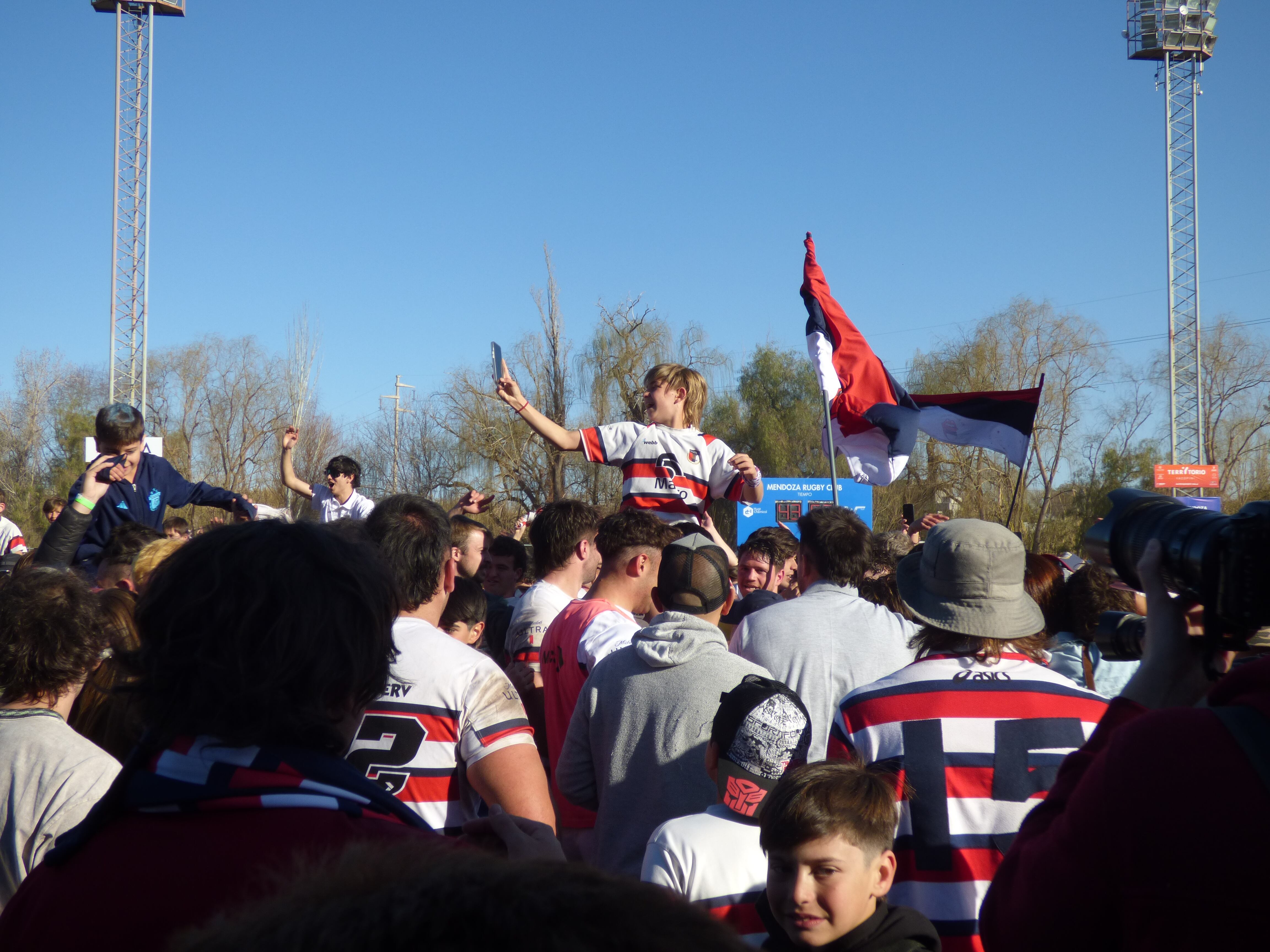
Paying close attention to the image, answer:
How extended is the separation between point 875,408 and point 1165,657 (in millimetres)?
7532

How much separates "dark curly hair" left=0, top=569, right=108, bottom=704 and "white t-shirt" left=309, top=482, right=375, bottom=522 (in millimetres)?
5701

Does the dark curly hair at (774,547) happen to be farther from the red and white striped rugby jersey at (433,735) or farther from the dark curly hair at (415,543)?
the red and white striped rugby jersey at (433,735)

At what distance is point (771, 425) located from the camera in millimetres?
54188

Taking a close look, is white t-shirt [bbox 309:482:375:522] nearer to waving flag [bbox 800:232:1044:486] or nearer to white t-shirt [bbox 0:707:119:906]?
waving flag [bbox 800:232:1044:486]

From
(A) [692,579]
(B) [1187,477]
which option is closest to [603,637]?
(A) [692,579]

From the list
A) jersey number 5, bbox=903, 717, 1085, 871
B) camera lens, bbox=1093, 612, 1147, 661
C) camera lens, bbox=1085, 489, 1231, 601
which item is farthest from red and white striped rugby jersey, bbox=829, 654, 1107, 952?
camera lens, bbox=1085, 489, 1231, 601

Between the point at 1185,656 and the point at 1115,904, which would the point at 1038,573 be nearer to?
the point at 1185,656

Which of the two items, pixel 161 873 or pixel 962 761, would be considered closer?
pixel 161 873

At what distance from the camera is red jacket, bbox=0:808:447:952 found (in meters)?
1.35

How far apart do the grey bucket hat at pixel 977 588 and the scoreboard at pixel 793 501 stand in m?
20.4

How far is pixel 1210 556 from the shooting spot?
1.49 metres

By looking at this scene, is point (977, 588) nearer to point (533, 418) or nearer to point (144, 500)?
point (533, 418)

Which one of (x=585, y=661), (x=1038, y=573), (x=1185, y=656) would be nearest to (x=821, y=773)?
(x=1185, y=656)

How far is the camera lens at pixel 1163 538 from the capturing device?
4.97 ft
